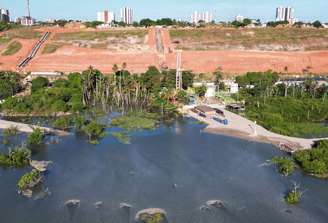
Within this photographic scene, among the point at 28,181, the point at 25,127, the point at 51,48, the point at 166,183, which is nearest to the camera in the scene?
the point at 28,181

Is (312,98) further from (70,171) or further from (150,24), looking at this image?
(150,24)

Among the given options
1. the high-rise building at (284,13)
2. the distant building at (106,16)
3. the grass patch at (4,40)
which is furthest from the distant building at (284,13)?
the grass patch at (4,40)

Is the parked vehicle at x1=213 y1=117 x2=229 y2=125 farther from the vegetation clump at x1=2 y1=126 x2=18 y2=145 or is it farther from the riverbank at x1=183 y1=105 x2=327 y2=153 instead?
the vegetation clump at x1=2 y1=126 x2=18 y2=145

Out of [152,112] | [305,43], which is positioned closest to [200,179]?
[152,112]

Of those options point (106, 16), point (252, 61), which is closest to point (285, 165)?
point (252, 61)

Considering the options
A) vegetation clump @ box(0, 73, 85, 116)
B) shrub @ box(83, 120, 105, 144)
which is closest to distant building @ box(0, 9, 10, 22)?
vegetation clump @ box(0, 73, 85, 116)

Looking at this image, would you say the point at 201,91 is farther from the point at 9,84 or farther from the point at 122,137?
the point at 9,84
